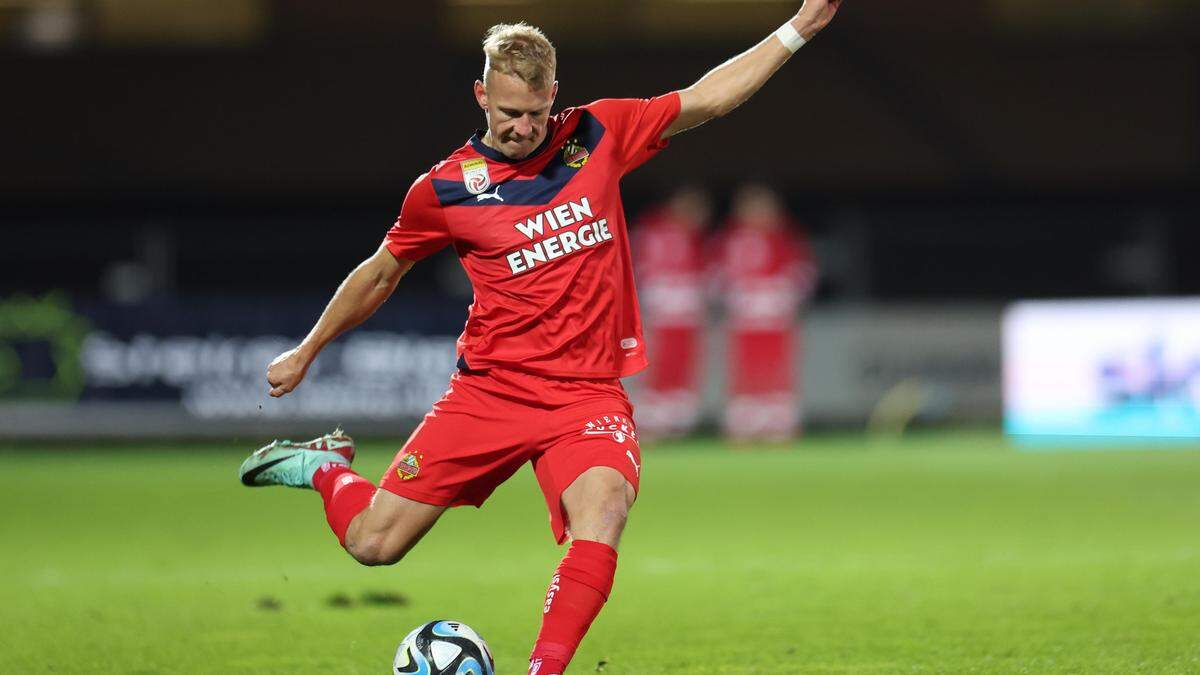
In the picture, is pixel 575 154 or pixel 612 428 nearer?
pixel 612 428

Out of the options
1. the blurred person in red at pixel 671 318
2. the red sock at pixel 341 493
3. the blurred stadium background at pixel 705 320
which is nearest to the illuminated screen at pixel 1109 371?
the blurred stadium background at pixel 705 320

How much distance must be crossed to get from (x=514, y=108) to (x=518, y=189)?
0.31 m

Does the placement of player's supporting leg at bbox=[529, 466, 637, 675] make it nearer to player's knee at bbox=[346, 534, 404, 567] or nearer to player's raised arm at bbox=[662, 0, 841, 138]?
player's knee at bbox=[346, 534, 404, 567]

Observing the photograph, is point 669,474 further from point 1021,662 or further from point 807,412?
point 1021,662

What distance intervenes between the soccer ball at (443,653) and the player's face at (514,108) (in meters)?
1.44

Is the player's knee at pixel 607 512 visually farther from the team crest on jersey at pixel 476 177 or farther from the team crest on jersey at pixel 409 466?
the team crest on jersey at pixel 476 177

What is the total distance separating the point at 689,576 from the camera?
7656 millimetres

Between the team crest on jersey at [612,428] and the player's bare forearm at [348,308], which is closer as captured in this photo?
the team crest on jersey at [612,428]

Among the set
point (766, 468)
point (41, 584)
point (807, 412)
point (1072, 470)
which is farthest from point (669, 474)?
point (41, 584)

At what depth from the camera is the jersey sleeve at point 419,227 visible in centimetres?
509

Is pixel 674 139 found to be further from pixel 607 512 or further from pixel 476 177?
pixel 607 512

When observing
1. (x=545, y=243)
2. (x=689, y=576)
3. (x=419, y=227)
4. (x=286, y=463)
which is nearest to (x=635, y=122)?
(x=545, y=243)

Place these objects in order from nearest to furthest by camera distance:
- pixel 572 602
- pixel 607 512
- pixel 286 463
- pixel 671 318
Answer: pixel 572 602, pixel 607 512, pixel 286 463, pixel 671 318

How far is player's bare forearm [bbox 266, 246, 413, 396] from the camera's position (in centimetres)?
A: 527
